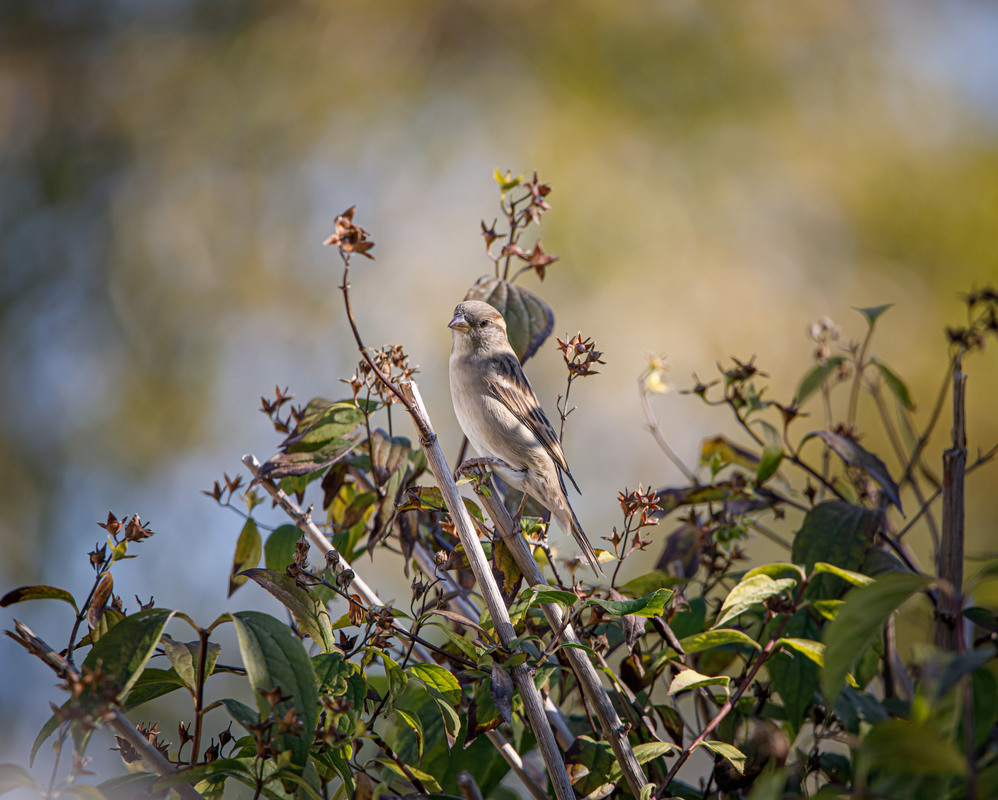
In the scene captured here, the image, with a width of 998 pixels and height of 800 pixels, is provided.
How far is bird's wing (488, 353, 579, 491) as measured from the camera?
194cm

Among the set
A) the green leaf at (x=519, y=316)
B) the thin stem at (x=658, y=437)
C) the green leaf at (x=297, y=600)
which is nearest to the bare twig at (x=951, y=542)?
the thin stem at (x=658, y=437)

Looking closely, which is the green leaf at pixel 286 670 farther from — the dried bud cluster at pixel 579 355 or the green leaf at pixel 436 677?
the dried bud cluster at pixel 579 355

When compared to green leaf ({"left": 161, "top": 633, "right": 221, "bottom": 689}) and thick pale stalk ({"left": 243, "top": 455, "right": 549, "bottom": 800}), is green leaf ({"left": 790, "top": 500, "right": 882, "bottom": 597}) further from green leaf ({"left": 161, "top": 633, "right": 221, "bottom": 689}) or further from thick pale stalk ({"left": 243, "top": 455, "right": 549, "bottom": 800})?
green leaf ({"left": 161, "top": 633, "right": 221, "bottom": 689})

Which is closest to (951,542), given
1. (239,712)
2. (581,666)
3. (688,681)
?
(688,681)

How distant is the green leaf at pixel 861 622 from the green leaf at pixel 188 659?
0.61m

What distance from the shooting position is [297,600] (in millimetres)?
881

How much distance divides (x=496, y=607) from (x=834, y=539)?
1.78 ft

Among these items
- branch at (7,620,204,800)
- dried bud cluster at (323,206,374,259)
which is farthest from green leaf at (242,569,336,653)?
dried bud cluster at (323,206,374,259)

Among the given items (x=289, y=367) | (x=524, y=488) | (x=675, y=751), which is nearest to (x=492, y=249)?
(x=524, y=488)

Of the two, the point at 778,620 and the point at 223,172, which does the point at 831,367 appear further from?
the point at 223,172

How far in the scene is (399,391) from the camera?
0.97 m

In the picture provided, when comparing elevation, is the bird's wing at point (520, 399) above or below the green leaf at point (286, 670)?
above

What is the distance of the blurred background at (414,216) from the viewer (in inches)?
161

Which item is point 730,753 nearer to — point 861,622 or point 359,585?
point 861,622
